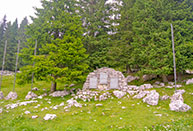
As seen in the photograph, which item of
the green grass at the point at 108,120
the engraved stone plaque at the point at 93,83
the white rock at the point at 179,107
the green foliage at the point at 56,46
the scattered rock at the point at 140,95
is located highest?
the green foliage at the point at 56,46

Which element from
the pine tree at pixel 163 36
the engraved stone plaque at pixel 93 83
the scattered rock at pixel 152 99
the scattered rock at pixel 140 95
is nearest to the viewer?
the scattered rock at pixel 152 99

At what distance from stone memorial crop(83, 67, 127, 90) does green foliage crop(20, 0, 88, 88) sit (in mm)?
1520

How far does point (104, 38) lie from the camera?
21312 millimetres

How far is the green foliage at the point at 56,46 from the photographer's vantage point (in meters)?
16.0

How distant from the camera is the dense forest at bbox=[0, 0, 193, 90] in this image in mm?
16141

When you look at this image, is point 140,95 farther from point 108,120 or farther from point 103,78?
point 108,120

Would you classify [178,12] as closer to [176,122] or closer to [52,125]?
[176,122]

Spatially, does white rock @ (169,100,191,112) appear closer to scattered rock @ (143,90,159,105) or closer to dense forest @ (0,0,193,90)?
scattered rock @ (143,90,159,105)

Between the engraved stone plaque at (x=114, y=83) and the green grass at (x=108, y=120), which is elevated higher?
the engraved stone plaque at (x=114, y=83)

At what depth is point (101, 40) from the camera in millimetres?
20672

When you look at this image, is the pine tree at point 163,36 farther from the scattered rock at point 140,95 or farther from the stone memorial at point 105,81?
the scattered rock at point 140,95

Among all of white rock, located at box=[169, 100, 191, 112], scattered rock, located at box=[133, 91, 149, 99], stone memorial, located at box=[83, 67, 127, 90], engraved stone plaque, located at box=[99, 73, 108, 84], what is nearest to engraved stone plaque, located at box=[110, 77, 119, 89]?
stone memorial, located at box=[83, 67, 127, 90]

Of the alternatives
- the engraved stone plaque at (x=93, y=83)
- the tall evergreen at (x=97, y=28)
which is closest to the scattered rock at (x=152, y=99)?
the engraved stone plaque at (x=93, y=83)

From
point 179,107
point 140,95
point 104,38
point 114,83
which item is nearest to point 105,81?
point 114,83
